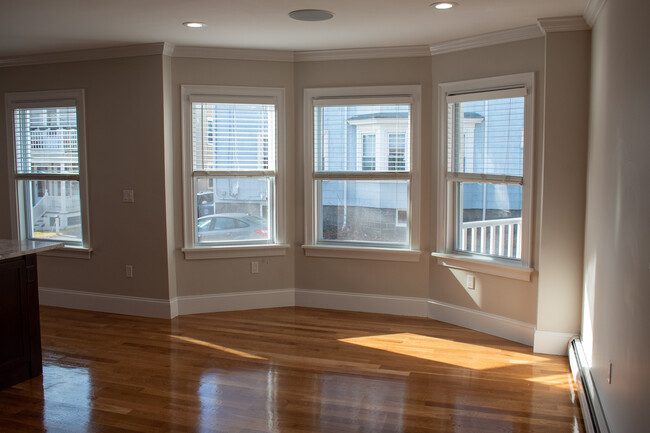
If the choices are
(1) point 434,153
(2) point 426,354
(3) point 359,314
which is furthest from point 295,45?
(2) point 426,354

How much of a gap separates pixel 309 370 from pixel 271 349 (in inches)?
21.1

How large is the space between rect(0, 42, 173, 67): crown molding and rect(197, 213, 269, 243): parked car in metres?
1.55

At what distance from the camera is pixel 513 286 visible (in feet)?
14.9

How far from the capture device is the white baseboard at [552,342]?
4.21 meters

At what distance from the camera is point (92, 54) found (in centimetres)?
522

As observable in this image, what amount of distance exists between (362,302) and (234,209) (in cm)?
149

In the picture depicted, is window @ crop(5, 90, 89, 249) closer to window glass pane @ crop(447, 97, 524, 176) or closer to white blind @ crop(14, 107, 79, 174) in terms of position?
white blind @ crop(14, 107, 79, 174)

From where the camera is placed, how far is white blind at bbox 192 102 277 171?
5.32 m

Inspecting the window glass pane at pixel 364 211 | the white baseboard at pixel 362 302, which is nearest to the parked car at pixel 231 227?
the window glass pane at pixel 364 211

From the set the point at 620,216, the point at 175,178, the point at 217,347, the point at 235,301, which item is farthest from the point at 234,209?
the point at 620,216

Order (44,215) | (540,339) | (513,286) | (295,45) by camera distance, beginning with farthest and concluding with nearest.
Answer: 1. (44,215)
2. (295,45)
3. (513,286)
4. (540,339)

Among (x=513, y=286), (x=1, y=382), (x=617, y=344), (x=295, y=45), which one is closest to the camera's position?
(x=617, y=344)

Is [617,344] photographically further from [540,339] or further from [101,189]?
[101,189]

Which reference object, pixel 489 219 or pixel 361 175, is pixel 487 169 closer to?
pixel 489 219
